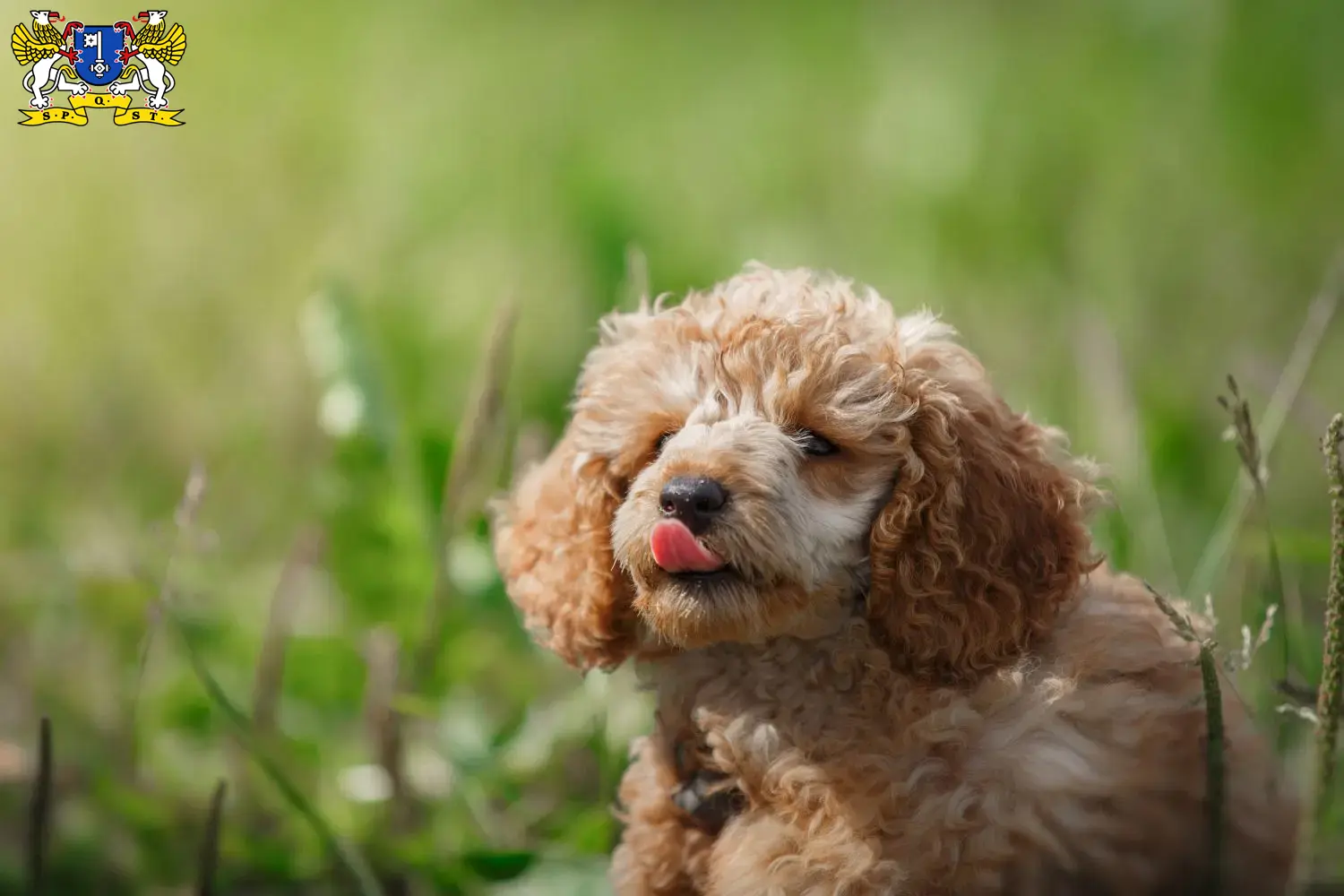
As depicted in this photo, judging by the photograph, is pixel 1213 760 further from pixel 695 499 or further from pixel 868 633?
pixel 695 499

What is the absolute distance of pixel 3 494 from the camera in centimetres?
621

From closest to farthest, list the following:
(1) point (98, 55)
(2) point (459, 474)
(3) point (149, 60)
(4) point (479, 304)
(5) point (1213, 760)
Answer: (5) point (1213, 760) → (2) point (459, 474) → (1) point (98, 55) → (3) point (149, 60) → (4) point (479, 304)

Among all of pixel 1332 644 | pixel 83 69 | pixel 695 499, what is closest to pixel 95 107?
pixel 83 69

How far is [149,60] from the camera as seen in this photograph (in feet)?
15.7

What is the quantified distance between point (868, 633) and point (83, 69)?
2995 millimetres

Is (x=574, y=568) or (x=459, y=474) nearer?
(x=574, y=568)

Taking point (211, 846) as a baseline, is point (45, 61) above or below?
above

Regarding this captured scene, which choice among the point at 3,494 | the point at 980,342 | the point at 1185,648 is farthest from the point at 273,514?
the point at 1185,648

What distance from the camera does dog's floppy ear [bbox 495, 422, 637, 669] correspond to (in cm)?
330

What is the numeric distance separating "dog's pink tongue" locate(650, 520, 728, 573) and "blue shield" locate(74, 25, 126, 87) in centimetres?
267

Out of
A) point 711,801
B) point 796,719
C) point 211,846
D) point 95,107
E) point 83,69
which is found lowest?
point 211,846

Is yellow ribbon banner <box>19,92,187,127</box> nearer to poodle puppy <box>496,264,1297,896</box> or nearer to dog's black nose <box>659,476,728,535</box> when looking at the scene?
poodle puppy <box>496,264,1297,896</box>

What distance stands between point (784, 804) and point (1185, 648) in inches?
33.3

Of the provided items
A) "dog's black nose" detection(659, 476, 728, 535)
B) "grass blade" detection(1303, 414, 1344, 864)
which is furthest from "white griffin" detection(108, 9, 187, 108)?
"grass blade" detection(1303, 414, 1344, 864)
